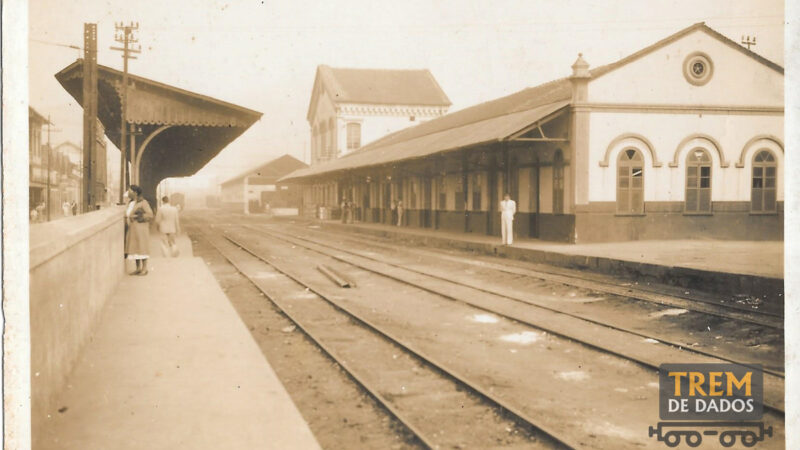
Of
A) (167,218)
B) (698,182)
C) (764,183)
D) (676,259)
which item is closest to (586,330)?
(676,259)

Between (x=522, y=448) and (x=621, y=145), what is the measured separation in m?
16.6

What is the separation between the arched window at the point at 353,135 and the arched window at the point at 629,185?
29.3 m

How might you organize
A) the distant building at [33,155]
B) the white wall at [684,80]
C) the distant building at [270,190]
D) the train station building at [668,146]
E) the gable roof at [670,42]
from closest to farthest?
1. the distant building at [33,155]
2. the gable roof at [670,42]
3. the white wall at [684,80]
4. the train station building at [668,146]
5. the distant building at [270,190]

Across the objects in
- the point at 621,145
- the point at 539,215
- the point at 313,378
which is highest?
the point at 621,145

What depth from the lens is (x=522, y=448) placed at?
15.1 feet

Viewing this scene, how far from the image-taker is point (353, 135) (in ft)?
156

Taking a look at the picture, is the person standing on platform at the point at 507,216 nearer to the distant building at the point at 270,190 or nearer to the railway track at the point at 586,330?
the railway track at the point at 586,330

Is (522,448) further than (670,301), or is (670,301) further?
(670,301)

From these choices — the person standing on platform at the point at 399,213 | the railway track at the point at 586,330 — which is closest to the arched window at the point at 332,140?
the person standing on platform at the point at 399,213

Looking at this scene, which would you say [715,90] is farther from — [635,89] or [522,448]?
[522,448]

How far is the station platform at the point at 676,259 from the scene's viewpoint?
37.1 feet

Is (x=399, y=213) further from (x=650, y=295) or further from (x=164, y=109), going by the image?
(x=650, y=295)

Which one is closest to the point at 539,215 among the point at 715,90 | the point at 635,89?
the point at 635,89

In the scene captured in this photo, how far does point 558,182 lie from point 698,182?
3.95 metres
